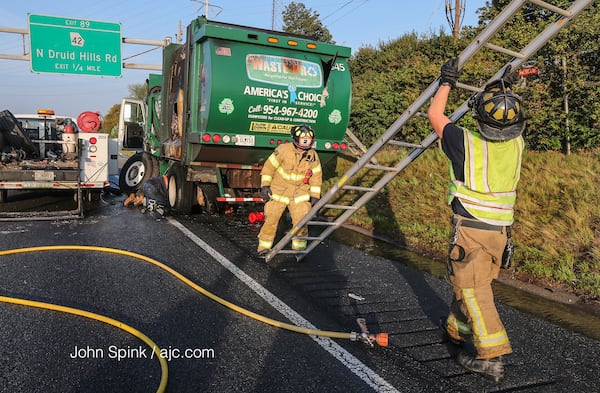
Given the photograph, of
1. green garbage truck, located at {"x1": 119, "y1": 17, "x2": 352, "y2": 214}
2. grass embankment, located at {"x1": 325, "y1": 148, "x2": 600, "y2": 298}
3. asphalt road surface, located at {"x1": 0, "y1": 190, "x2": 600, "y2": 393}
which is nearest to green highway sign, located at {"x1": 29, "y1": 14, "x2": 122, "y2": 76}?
green garbage truck, located at {"x1": 119, "y1": 17, "x2": 352, "y2": 214}

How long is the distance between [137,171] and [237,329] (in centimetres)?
819

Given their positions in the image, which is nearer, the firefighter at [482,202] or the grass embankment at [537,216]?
the firefighter at [482,202]

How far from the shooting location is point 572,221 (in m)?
6.32

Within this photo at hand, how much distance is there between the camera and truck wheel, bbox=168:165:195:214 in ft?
28.8

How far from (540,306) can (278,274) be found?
2716mm

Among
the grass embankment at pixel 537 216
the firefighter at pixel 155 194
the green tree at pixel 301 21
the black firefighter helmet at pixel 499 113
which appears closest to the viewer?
the black firefighter helmet at pixel 499 113

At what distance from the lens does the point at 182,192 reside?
877 cm

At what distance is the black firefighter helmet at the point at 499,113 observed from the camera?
3154 mm

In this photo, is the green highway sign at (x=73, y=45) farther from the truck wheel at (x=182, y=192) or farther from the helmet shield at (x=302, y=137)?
the helmet shield at (x=302, y=137)

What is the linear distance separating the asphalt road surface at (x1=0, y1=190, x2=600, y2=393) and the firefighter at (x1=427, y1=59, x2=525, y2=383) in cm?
31

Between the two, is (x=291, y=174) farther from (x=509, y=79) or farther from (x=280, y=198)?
(x=509, y=79)

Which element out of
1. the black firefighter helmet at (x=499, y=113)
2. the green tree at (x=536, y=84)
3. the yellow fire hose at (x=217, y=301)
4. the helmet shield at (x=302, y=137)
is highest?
the green tree at (x=536, y=84)

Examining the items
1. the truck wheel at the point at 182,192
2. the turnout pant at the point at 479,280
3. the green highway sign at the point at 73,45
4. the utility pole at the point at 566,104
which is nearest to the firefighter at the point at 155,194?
the truck wheel at the point at 182,192

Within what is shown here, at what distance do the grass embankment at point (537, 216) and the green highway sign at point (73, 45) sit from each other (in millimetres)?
13525
